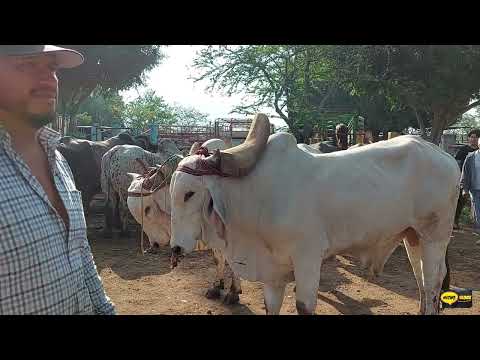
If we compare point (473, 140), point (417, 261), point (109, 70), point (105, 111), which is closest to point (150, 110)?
point (105, 111)

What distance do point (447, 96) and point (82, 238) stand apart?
11.5 m

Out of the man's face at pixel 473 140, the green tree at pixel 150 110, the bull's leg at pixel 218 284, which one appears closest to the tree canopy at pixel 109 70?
the man's face at pixel 473 140

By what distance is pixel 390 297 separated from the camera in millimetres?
5316

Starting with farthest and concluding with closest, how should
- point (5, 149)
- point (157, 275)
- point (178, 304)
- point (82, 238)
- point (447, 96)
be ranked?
point (447, 96)
point (157, 275)
point (178, 304)
point (82, 238)
point (5, 149)

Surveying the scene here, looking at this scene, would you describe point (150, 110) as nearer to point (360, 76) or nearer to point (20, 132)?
point (360, 76)

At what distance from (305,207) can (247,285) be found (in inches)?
114

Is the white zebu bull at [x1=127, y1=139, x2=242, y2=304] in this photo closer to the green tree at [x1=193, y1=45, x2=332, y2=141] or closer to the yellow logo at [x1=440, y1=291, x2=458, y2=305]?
the yellow logo at [x1=440, y1=291, x2=458, y2=305]

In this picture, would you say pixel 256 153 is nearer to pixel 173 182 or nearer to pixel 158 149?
pixel 173 182

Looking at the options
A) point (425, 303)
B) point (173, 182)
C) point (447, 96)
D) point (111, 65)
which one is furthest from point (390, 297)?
point (111, 65)

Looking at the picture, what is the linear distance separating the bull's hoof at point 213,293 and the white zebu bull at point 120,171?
2946 mm

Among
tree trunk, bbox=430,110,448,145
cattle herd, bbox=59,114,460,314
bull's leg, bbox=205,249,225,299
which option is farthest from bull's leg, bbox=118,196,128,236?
tree trunk, bbox=430,110,448,145

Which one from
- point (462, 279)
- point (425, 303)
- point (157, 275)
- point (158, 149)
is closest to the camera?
point (425, 303)

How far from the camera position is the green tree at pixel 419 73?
10406 mm

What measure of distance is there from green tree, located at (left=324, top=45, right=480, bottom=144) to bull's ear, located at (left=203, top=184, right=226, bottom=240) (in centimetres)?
846
